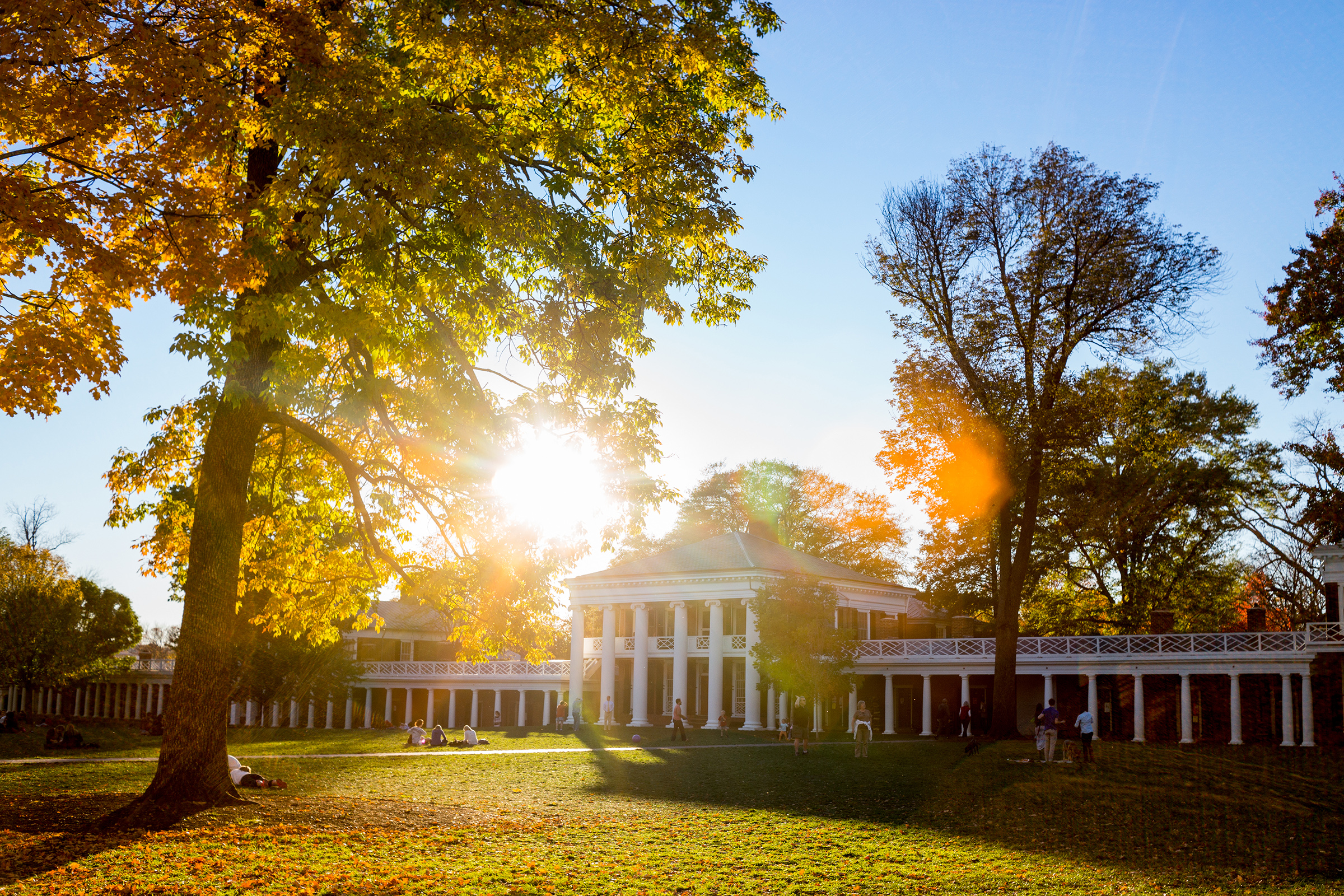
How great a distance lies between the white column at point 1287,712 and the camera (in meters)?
33.8

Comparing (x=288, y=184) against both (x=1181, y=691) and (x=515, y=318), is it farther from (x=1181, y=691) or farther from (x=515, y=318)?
(x=1181, y=691)

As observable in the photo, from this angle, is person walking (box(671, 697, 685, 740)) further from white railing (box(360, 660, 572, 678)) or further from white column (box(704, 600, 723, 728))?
white railing (box(360, 660, 572, 678))

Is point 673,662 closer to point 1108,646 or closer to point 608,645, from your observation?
point 608,645

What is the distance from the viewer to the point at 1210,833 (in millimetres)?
13695

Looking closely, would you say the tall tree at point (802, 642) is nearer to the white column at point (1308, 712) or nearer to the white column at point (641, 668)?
the white column at point (641, 668)

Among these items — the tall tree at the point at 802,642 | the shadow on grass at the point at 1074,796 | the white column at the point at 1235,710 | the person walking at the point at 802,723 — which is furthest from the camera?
the white column at the point at 1235,710

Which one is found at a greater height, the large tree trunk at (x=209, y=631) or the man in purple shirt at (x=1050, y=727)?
the large tree trunk at (x=209, y=631)

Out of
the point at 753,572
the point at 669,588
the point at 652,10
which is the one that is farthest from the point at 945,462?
the point at 652,10

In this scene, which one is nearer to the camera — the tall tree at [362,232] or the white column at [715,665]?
the tall tree at [362,232]

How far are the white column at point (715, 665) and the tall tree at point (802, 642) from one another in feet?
29.0

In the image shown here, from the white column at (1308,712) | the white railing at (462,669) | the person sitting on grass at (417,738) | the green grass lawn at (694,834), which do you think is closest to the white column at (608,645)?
the white railing at (462,669)

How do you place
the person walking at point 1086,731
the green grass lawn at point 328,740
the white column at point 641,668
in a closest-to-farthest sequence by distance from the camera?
the person walking at point 1086,731, the green grass lawn at point 328,740, the white column at point 641,668

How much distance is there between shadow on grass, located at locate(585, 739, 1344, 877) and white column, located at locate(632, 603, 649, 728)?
15.8 metres

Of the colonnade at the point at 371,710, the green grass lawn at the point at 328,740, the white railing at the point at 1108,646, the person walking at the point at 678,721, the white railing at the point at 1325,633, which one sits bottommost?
the colonnade at the point at 371,710
